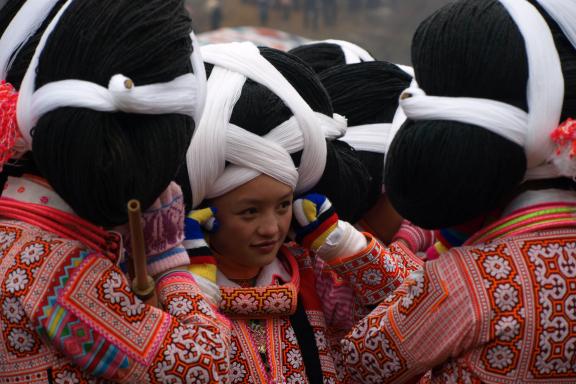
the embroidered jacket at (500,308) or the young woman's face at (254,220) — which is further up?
the embroidered jacket at (500,308)

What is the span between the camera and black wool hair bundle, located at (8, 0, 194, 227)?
2146mm

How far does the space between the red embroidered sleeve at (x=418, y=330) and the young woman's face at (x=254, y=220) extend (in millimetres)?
520

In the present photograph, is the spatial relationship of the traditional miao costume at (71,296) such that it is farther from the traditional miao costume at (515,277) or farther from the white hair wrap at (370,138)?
the white hair wrap at (370,138)

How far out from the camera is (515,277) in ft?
7.89

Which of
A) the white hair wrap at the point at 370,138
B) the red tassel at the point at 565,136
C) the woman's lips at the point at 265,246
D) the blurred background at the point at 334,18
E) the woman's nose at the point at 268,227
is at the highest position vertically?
the red tassel at the point at 565,136

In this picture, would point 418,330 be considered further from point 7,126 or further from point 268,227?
point 7,126

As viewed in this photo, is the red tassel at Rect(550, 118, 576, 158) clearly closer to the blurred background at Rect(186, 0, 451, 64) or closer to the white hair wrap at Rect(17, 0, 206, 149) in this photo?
the white hair wrap at Rect(17, 0, 206, 149)

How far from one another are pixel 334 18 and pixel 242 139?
872 cm

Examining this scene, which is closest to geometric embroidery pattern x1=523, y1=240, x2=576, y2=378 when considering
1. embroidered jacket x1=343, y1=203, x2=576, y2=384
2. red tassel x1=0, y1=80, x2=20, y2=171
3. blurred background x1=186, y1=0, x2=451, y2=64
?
embroidered jacket x1=343, y1=203, x2=576, y2=384

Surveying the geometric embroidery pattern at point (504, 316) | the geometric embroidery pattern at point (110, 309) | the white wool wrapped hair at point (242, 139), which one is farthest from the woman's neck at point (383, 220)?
the geometric embroidery pattern at point (110, 309)

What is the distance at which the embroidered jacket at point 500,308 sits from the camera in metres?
2.38

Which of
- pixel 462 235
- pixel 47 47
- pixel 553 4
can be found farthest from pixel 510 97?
pixel 47 47

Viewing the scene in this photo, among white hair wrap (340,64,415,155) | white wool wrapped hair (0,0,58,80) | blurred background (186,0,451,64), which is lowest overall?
blurred background (186,0,451,64)

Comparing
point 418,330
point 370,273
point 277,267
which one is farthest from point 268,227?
point 418,330
